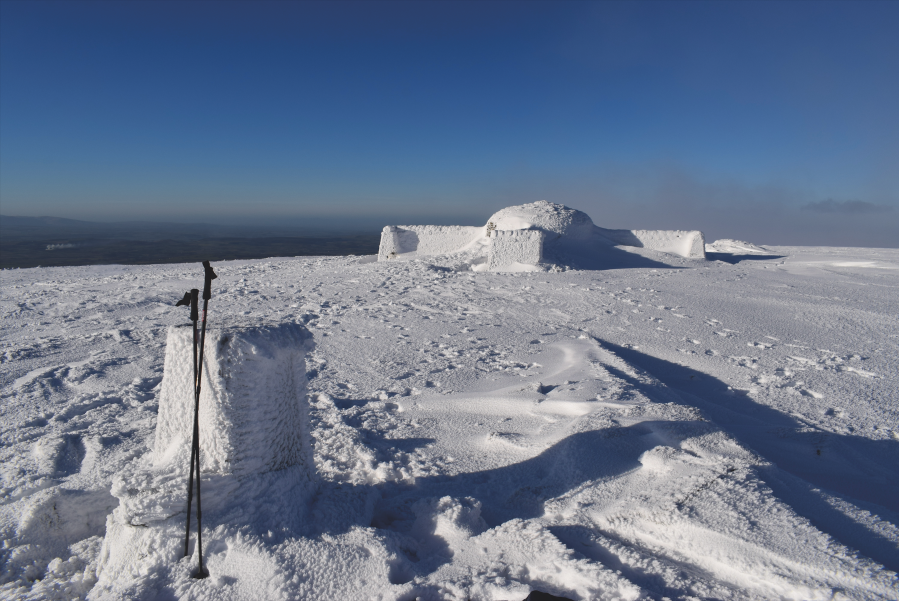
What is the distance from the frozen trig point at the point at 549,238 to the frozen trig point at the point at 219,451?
10.5 meters

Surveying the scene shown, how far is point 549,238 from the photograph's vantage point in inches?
541

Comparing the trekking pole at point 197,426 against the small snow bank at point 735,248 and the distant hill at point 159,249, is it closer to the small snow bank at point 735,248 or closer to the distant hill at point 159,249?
the distant hill at point 159,249

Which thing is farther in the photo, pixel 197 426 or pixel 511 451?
pixel 511 451

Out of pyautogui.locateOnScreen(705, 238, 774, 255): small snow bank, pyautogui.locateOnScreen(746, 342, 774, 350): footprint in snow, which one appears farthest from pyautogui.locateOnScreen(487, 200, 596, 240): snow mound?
pyautogui.locateOnScreen(746, 342, 774, 350): footprint in snow

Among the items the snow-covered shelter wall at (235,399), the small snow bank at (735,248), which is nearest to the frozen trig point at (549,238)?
the small snow bank at (735,248)

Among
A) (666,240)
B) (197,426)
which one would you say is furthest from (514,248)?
(197,426)

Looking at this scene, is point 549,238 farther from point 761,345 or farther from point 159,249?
point 159,249

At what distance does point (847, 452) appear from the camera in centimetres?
381

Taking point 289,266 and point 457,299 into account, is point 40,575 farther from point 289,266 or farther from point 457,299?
point 289,266

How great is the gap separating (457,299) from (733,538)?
21.7ft

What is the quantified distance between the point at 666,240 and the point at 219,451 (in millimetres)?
15689

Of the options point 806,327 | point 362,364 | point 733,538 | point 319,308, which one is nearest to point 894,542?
point 733,538

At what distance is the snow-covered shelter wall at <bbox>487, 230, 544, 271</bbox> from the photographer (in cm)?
1181

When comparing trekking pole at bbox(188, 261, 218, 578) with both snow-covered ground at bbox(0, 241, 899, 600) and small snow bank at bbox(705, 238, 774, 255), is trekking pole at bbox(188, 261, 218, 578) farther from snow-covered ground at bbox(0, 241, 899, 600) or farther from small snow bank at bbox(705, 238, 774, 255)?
small snow bank at bbox(705, 238, 774, 255)
